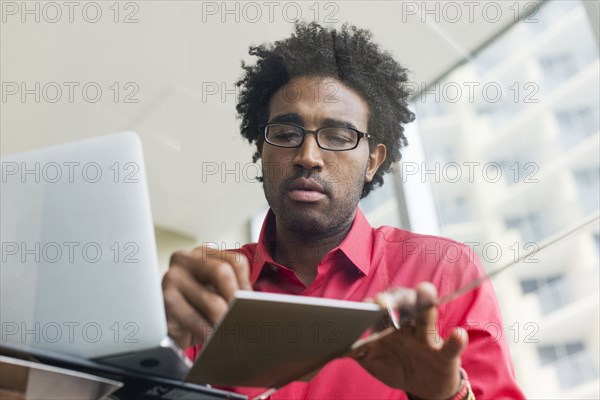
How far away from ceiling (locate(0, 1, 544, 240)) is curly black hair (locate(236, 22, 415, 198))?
2 cm

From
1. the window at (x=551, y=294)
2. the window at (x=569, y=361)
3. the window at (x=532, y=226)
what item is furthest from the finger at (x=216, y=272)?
the window at (x=569, y=361)

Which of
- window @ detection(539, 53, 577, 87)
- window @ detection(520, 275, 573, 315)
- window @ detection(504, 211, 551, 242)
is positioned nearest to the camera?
window @ detection(504, 211, 551, 242)

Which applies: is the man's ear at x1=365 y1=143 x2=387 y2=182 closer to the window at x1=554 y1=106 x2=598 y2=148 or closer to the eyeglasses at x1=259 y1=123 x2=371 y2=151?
the eyeglasses at x1=259 y1=123 x2=371 y2=151

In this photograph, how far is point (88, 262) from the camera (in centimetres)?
49

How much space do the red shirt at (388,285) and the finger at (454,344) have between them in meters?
0.04

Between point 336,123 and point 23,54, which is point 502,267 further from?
point 23,54

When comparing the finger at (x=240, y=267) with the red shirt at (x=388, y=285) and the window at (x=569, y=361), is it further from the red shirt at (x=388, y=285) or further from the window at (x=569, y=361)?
the window at (x=569, y=361)

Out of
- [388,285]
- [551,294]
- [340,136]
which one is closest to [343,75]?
[340,136]

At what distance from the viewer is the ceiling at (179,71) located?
1.90 ft

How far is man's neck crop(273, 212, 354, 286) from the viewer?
1.67 ft

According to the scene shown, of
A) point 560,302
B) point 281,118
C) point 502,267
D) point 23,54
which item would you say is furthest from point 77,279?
point 560,302

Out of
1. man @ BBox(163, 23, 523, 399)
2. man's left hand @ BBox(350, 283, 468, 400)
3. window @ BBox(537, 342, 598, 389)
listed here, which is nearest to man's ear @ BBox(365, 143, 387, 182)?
man @ BBox(163, 23, 523, 399)

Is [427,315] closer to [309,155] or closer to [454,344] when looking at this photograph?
[454,344]

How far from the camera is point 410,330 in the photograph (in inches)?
18.7
